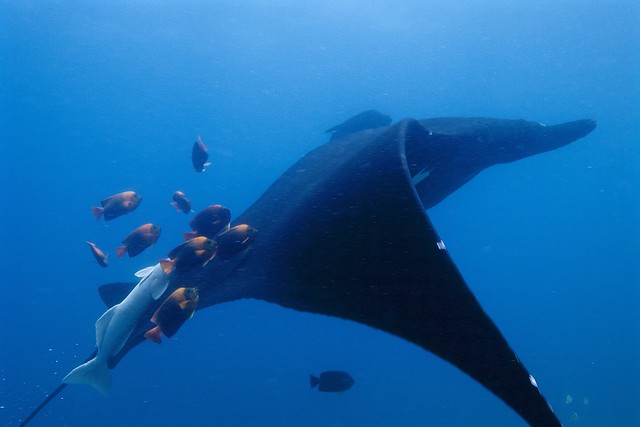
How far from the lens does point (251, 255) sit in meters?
3.11

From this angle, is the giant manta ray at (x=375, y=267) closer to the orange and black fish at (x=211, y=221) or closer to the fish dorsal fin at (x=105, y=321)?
the fish dorsal fin at (x=105, y=321)

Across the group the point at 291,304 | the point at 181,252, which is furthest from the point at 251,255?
the point at 181,252

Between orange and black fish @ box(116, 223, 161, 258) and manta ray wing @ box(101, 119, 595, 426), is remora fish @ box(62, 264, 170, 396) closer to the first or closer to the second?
manta ray wing @ box(101, 119, 595, 426)

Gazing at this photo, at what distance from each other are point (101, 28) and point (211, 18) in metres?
7.45

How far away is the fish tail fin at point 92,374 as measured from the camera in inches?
168

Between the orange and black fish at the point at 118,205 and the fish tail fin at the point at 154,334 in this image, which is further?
the orange and black fish at the point at 118,205

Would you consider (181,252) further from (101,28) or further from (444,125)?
(101,28)

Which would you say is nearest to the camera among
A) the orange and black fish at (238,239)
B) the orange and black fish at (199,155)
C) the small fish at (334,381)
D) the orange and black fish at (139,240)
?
the orange and black fish at (238,239)

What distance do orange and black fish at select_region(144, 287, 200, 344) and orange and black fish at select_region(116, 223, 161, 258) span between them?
2371 mm

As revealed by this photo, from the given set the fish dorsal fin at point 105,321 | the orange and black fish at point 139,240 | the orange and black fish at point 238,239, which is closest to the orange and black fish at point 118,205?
the orange and black fish at point 139,240

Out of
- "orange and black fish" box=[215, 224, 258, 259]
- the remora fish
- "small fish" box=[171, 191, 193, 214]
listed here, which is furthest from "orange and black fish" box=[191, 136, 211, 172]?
"orange and black fish" box=[215, 224, 258, 259]

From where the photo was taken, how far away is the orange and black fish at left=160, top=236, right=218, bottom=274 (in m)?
3.66

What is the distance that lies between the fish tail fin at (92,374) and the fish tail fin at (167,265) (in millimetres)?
1371

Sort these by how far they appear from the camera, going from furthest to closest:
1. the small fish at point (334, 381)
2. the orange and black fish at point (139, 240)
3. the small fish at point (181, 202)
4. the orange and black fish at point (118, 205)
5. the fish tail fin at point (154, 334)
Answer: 1. the small fish at point (181, 202)
2. the small fish at point (334, 381)
3. the orange and black fish at point (118, 205)
4. the orange and black fish at point (139, 240)
5. the fish tail fin at point (154, 334)
